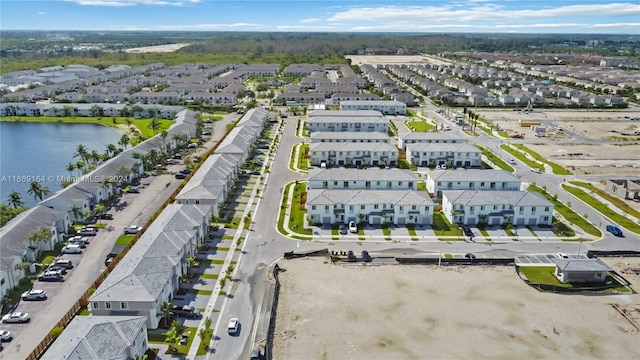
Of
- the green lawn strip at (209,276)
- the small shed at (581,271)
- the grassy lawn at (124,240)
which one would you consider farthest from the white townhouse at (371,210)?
the grassy lawn at (124,240)

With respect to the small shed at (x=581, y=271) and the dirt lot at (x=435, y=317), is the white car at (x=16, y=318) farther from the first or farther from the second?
the small shed at (x=581, y=271)

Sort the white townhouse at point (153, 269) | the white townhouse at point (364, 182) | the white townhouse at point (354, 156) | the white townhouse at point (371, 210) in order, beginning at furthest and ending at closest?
1. the white townhouse at point (354, 156)
2. the white townhouse at point (364, 182)
3. the white townhouse at point (371, 210)
4. the white townhouse at point (153, 269)

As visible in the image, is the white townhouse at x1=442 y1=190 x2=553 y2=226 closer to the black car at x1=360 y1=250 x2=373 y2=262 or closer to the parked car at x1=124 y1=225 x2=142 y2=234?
the black car at x1=360 y1=250 x2=373 y2=262

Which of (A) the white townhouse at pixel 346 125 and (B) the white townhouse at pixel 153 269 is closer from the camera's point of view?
(B) the white townhouse at pixel 153 269

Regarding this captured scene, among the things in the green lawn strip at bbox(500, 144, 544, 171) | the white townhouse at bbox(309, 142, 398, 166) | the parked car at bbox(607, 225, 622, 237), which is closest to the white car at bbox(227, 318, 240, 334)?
the parked car at bbox(607, 225, 622, 237)

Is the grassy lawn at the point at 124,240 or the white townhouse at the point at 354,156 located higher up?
the white townhouse at the point at 354,156

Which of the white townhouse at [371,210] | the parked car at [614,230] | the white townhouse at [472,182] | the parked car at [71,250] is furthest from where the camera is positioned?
the white townhouse at [472,182]

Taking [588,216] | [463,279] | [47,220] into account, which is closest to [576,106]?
[588,216]

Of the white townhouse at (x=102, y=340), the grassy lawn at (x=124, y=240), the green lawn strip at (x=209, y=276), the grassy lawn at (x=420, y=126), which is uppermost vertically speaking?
the grassy lawn at (x=420, y=126)

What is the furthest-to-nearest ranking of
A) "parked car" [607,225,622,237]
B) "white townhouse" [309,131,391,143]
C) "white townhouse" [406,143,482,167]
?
"white townhouse" [309,131,391,143] → "white townhouse" [406,143,482,167] → "parked car" [607,225,622,237]
